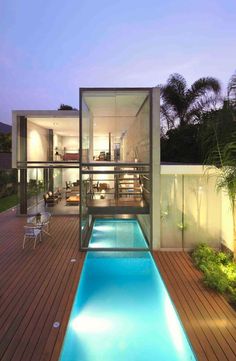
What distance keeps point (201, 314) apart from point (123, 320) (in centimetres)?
138

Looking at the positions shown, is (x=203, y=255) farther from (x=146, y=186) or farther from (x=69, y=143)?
(x=69, y=143)

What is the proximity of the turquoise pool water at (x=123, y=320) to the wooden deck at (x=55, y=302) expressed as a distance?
0.69 feet

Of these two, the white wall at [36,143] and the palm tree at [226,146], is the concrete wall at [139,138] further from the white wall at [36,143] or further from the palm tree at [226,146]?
the white wall at [36,143]

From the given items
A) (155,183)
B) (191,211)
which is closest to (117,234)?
(155,183)

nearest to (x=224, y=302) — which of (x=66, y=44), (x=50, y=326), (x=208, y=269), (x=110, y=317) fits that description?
(x=208, y=269)

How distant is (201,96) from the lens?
21375 millimetres

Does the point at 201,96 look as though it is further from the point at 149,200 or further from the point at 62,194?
the point at 149,200

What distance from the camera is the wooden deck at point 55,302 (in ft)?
13.6

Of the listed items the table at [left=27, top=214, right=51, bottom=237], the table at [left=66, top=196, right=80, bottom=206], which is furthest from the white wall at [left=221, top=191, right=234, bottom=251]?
the table at [left=66, top=196, right=80, bottom=206]

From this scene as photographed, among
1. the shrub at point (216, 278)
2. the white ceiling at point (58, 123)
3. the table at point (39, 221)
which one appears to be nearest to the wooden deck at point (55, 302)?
the shrub at point (216, 278)

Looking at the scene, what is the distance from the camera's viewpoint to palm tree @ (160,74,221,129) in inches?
820

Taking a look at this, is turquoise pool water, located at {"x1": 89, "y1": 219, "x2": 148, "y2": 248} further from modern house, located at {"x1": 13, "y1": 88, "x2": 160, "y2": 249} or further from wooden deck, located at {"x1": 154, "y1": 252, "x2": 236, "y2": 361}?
wooden deck, located at {"x1": 154, "y1": 252, "x2": 236, "y2": 361}

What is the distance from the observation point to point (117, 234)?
1080cm

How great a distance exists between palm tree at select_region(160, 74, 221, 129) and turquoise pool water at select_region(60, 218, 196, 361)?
54.6ft
